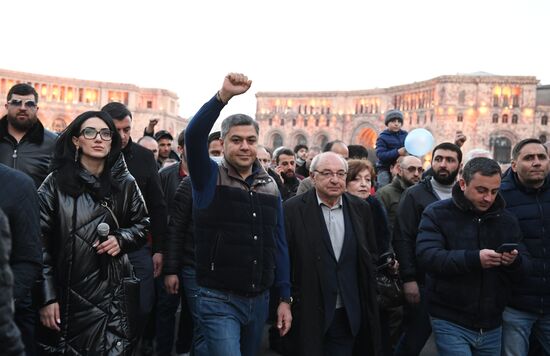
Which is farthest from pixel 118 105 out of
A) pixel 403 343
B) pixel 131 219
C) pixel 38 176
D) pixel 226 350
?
pixel 403 343

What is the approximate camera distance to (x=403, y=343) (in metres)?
5.45

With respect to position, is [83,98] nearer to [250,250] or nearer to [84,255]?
[84,255]

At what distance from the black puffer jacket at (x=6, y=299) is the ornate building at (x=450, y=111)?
61591 mm

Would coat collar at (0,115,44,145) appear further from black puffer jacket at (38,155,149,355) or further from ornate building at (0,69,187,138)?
ornate building at (0,69,187,138)

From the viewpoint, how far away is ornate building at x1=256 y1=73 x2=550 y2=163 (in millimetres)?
59750

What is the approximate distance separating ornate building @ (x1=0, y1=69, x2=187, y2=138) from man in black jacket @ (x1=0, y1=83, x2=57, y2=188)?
69.0 meters

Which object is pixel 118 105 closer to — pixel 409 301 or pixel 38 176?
pixel 38 176

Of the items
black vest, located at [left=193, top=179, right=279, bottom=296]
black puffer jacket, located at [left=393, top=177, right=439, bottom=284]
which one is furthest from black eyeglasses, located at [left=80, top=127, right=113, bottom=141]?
black puffer jacket, located at [left=393, top=177, right=439, bottom=284]

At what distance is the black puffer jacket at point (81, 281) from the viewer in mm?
3621

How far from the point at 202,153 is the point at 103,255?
1.03m

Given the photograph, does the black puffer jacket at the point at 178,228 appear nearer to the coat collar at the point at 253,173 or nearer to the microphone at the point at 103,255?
the coat collar at the point at 253,173

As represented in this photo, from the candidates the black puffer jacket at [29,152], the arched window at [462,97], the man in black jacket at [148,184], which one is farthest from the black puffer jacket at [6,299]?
the arched window at [462,97]

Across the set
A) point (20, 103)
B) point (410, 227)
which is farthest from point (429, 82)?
point (20, 103)

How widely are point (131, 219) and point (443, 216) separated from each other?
8.44 feet
